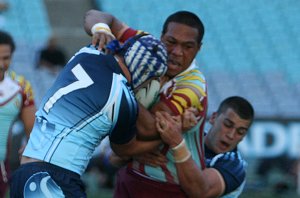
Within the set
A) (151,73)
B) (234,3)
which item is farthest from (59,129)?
(234,3)

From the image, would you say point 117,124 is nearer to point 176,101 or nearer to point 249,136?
point 176,101

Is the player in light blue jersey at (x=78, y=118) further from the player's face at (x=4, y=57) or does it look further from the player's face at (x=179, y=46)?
the player's face at (x=4, y=57)

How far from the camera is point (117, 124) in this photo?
4719 millimetres

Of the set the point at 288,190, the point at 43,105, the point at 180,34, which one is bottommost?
the point at 288,190

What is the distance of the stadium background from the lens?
14836mm

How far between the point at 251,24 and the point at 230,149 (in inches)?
419

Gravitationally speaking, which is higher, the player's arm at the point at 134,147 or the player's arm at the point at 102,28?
the player's arm at the point at 102,28

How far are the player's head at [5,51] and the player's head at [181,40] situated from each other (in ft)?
5.40

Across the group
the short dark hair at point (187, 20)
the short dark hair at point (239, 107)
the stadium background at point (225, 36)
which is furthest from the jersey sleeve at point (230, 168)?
the stadium background at point (225, 36)

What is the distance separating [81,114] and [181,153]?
829 millimetres

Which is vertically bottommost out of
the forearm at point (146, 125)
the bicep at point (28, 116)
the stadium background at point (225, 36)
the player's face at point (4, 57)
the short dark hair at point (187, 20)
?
the stadium background at point (225, 36)

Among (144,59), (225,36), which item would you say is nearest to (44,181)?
(144,59)

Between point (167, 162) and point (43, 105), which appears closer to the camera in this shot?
point (43, 105)

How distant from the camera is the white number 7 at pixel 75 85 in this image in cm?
470
